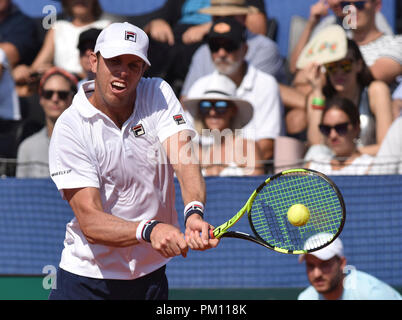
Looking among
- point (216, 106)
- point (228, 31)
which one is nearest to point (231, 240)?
point (216, 106)

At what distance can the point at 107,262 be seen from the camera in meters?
4.42

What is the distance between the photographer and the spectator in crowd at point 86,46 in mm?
7148

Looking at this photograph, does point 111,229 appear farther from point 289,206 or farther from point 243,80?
point 243,80

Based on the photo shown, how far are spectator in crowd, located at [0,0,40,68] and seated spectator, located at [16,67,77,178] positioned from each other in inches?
35.9

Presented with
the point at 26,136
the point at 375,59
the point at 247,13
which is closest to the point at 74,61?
the point at 26,136

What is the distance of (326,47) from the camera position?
710cm

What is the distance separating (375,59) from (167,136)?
11.0 feet

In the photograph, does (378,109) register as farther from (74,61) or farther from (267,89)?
(74,61)

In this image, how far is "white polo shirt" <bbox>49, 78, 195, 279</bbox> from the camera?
419 cm

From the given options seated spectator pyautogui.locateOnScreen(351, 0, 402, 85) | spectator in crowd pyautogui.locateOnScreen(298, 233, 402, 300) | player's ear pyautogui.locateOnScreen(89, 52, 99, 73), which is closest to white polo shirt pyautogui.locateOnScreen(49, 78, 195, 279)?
player's ear pyautogui.locateOnScreen(89, 52, 99, 73)

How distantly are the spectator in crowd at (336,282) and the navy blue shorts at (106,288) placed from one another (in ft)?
5.73

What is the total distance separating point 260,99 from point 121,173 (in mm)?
2907

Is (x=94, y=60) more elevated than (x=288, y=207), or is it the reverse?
(x=94, y=60)

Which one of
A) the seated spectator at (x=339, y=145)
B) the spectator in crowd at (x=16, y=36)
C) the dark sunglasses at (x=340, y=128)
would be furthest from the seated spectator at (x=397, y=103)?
the spectator in crowd at (x=16, y=36)
